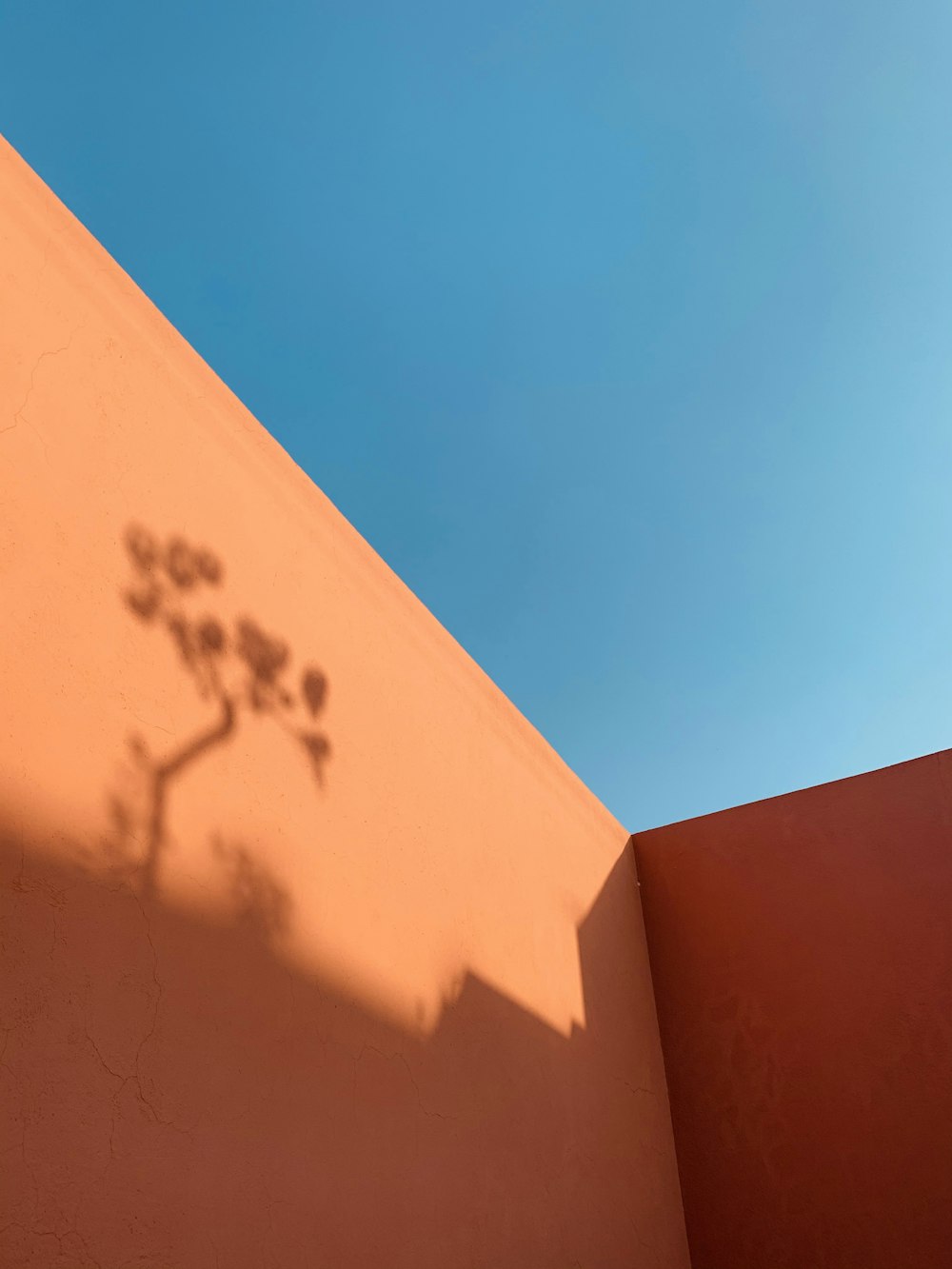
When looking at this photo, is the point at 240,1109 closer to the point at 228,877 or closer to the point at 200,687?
the point at 228,877

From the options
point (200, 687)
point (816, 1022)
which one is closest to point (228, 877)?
point (200, 687)

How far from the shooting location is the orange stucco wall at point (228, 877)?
1520mm

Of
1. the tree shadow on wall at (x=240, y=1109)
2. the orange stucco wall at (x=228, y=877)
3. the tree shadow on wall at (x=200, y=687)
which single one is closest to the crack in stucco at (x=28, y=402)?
the orange stucco wall at (x=228, y=877)

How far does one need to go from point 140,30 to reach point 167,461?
5457 mm

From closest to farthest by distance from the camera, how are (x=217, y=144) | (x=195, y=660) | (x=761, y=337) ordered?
(x=195, y=660), (x=761, y=337), (x=217, y=144)

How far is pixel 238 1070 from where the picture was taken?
1.78 m

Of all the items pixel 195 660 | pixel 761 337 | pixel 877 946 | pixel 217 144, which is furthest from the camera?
pixel 217 144

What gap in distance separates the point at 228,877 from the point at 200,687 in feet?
1.39

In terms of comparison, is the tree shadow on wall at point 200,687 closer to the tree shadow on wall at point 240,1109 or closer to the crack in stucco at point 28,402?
the tree shadow on wall at point 240,1109

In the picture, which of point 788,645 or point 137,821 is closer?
point 137,821

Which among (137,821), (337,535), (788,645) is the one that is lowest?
(137,821)

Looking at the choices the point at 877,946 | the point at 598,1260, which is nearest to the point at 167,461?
the point at 598,1260

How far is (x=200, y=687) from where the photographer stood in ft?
6.62

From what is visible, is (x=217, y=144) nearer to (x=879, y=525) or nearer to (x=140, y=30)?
(x=140, y=30)
